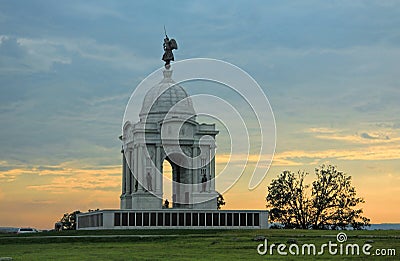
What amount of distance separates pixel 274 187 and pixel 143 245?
49534 mm

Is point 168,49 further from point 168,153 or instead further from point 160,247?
point 160,247

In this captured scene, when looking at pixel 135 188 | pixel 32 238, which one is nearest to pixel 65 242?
pixel 32 238

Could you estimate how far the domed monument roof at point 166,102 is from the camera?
321 ft

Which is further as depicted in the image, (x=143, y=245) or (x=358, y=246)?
(x=143, y=245)

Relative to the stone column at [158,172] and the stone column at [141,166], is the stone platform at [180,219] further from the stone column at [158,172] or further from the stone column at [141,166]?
the stone column at [141,166]

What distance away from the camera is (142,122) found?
3868 inches

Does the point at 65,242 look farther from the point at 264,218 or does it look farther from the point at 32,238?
the point at 264,218

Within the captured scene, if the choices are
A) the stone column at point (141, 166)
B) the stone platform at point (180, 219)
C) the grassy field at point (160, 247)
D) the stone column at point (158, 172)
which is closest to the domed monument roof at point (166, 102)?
the stone column at point (158, 172)

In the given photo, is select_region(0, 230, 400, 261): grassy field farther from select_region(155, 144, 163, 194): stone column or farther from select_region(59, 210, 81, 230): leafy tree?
select_region(59, 210, 81, 230): leafy tree

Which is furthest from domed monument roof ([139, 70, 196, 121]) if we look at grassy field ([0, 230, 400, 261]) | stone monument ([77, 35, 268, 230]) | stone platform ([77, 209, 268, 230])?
grassy field ([0, 230, 400, 261])

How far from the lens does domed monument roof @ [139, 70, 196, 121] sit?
9794 cm

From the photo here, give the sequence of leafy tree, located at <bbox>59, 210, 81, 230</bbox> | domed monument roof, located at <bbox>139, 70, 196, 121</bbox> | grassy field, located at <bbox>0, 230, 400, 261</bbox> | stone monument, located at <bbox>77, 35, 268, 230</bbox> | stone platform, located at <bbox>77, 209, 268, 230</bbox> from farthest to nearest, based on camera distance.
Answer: leafy tree, located at <bbox>59, 210, 81, 230</bbox>, domed monument roof, located at <bbox>139, 70, 196, 121</bbox>, stone monument, located at <bbox>77, 35, 268, 230</bbox>, stone platform, located at <bbox>77, 209, 268, 230</bbox>, grassy field, located at <bbox>0, 230, 400, 261</bbox>

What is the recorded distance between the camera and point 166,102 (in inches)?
3885

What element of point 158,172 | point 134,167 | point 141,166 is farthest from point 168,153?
point 134,167
